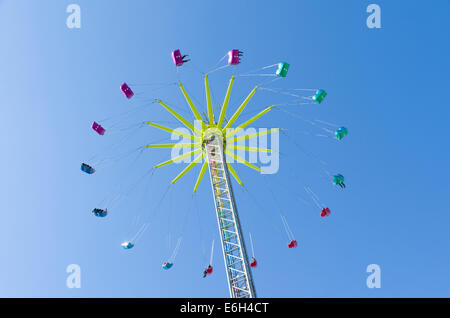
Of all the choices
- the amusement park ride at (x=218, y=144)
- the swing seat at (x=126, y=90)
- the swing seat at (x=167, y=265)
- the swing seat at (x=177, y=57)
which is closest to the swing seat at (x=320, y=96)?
the amusement park ride at (x=218, y=144)

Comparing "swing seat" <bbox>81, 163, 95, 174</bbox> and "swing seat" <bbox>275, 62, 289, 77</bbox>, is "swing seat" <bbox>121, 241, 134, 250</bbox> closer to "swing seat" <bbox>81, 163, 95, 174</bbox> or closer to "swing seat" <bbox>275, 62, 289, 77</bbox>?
"swing seat" <bbox>81, 163, 95, 174</bbox>

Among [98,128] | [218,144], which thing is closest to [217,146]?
[218,144]

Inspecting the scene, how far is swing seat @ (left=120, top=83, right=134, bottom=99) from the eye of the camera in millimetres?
21078

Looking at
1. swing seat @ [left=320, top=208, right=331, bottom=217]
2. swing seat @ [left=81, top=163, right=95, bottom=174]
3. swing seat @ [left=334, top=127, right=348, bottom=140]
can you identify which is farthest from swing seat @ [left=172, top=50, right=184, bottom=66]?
swing seat @ [left=320, top=208, right=331, bottom=217]

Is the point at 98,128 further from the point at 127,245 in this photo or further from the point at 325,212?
the point at 325,212

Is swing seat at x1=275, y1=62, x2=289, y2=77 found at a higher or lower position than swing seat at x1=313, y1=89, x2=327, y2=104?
higher

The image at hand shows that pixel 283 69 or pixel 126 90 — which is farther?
pixel 126 90

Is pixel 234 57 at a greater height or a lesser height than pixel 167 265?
greater

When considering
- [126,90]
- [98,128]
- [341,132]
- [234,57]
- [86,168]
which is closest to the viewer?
[234,57]

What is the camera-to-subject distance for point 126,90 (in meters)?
21.1

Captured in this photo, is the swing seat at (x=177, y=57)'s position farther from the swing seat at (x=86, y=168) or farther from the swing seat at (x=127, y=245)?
the swing seat at (x=127, y=245)

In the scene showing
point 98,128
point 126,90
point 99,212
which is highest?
point 126,90
